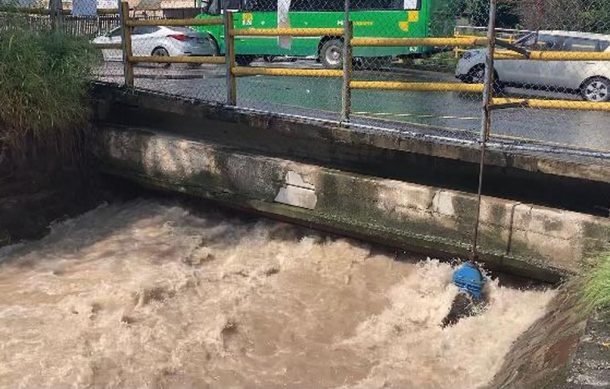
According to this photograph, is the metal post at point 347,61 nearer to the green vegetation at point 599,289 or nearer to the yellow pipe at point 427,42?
Result: the yellow pipe at point 427,42

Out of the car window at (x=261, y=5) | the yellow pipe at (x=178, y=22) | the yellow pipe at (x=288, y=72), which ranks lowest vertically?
the yellow pipe at (x=288, y=72)

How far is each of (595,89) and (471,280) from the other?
22.7 feet

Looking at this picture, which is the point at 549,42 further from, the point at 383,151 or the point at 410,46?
the point at 383,151

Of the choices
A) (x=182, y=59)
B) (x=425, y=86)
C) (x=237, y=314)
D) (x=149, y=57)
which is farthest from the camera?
(x=149, y=57)

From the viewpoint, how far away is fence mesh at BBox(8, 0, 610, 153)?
7.16 m

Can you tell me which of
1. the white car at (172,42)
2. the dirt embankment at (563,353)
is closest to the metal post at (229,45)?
the dirt embankment at (563,353)

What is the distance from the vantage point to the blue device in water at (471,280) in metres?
5.76

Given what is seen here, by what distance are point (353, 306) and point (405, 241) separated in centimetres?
→ 94

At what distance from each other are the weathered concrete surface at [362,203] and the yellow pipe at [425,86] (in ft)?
3.10

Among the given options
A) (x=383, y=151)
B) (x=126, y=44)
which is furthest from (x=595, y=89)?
(x=126, y=44)

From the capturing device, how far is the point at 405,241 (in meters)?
6.61

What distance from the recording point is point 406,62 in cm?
1628

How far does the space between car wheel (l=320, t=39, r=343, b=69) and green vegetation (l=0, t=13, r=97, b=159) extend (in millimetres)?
8911

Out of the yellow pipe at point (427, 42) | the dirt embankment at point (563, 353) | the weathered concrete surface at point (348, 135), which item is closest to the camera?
the dirt embankment at point (563, 353)
